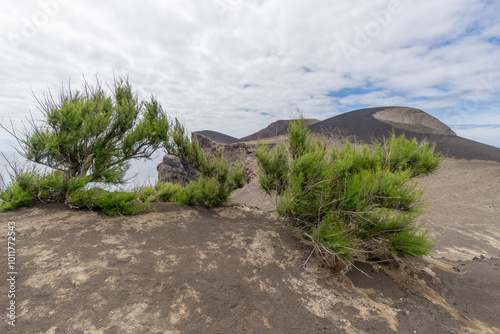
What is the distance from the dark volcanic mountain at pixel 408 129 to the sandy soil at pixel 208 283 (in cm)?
1629

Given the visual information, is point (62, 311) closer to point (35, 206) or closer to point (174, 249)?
point (174, 249)

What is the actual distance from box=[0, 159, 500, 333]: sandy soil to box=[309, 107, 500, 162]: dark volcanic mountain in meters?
16.3

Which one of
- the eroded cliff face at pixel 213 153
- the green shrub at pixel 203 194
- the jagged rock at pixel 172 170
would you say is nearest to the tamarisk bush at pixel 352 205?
the green shrub at pixel 203 194

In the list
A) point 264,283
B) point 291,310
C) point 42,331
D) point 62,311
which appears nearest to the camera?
point 42,331

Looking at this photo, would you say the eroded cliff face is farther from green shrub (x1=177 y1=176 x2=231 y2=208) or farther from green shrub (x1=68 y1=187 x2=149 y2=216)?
green shrub (x1=68 y1=187 x2=149 y2=216)

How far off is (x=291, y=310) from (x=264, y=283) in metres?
0.56

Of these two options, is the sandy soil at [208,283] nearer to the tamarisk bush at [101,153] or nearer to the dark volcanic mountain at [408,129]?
the tamarisk bush at [101,153]

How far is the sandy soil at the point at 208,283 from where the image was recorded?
265cm

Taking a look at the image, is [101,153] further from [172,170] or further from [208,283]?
[172,170]

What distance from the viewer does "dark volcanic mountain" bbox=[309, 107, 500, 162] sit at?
63.2 feet

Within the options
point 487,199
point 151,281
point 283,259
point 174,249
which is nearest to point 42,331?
point 151,281


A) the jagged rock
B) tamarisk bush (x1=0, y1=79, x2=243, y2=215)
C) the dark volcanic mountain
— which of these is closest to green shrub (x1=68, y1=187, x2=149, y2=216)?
tamarisk bush (x1=0, y1=79, x2=243, y2=215)

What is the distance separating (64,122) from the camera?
5223 millimetres

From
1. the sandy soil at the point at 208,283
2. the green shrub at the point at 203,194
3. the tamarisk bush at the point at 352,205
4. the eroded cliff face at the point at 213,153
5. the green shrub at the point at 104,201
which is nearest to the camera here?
the sandy soil at the point at 208,283
